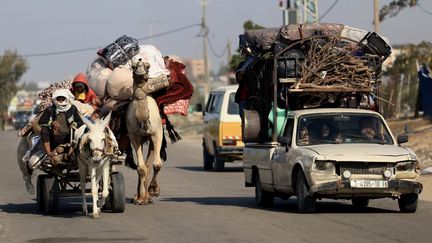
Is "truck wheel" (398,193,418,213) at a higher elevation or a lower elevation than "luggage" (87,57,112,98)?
lower

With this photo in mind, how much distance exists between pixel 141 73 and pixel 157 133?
1.21 metres

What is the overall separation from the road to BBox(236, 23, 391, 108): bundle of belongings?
6.33ft

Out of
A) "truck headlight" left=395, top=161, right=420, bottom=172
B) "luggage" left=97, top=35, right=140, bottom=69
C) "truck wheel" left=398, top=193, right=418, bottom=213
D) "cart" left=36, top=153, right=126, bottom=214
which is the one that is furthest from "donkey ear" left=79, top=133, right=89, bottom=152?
"truck wheel" left=398, top=193, right=418, bottom=213

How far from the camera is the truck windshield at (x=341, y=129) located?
1689 centimetres

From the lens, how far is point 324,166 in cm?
1577

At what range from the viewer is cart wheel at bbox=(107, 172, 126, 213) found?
16.7 metres

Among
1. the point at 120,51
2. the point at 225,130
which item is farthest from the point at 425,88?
the point at 120,51

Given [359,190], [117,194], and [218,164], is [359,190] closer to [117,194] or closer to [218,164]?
[117,194]

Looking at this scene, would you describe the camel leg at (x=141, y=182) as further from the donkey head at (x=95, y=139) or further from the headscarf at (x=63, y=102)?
the donkey head at (x=95, y=139)

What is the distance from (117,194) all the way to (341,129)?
11.7ft

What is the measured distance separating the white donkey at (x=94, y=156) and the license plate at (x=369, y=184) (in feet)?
11.8

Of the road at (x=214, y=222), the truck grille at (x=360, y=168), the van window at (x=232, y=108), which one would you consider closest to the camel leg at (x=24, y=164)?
the road at (x=214, y=222)

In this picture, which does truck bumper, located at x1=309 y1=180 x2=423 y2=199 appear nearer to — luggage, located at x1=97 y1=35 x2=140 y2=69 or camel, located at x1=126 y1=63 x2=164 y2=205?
camel, located at x1=126 y1=63 x2=164 y2=205

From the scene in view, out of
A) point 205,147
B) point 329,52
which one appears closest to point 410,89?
point 205,147
